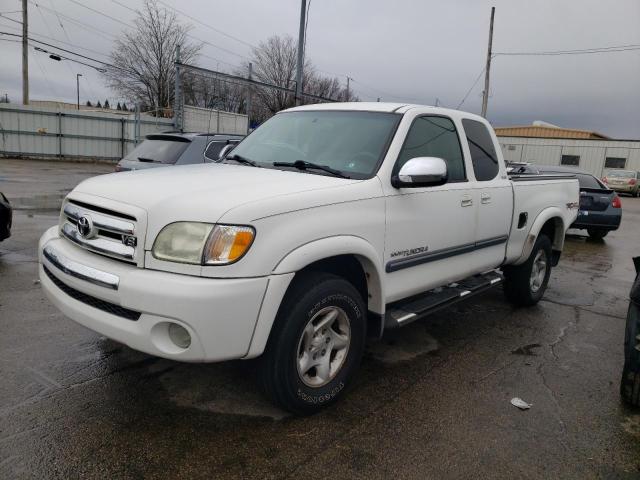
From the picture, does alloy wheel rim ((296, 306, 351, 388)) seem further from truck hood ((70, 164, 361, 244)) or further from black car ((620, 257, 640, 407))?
black car ((620, 257, 640, 407))

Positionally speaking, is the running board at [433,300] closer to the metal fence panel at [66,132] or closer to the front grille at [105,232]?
the front grille at [105,232]

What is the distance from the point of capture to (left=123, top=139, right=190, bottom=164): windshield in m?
8.05

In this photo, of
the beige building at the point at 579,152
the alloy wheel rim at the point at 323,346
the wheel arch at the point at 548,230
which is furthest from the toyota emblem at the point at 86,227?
the beige building at the point at 579,152

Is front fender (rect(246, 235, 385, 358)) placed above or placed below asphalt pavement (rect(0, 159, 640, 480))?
above

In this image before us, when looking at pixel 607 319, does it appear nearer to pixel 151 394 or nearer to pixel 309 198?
pixel 309 198

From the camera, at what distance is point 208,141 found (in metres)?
8.22

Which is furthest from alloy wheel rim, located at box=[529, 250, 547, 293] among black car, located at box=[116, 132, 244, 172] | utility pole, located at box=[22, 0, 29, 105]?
utility pole, located at box=[22, 0, 29, 105]

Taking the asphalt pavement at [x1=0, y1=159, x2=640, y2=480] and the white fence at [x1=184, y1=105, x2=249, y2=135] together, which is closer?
the asphalt pavement at [x1=0, y1=159, x2=640, y2=480]

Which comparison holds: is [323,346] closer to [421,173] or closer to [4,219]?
[421,173]

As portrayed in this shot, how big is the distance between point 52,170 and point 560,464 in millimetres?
20538

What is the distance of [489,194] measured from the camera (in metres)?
4.52

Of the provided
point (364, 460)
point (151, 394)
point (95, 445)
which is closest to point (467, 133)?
point (364, 460)

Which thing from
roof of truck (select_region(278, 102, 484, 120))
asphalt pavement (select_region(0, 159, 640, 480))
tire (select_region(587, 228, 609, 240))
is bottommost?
asphalt pavement (select_region(0, 159, 640, 480))

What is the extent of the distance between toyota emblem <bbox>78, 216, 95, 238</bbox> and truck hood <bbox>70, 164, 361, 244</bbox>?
17 centimetres
